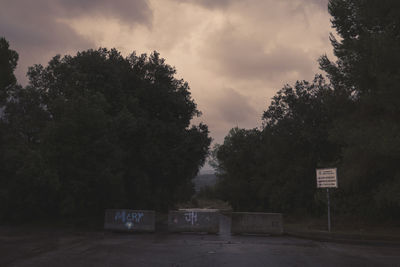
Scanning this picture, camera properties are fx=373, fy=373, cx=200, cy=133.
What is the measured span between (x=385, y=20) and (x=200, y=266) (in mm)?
16744

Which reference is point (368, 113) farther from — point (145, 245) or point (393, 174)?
point (145, 245)

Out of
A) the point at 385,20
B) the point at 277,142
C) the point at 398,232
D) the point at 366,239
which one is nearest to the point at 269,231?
the point at 366,239

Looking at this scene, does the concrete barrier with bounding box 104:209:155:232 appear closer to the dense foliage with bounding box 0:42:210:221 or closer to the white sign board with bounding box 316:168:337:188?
the dense foliage with bounding box 0:42:210:221

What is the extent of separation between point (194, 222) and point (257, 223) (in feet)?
10.3

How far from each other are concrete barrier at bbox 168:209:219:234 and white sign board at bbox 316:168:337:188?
5.33 meters

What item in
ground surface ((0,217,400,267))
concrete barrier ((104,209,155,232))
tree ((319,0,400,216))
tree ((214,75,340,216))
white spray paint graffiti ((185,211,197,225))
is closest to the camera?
ground surface ((0,217,400,267))

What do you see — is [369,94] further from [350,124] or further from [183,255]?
[183,255]

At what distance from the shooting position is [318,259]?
33.6ft

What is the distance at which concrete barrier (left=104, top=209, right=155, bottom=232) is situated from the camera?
63.3ft

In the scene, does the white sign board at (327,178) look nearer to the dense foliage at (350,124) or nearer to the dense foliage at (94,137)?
the dense foliage at (350,124)

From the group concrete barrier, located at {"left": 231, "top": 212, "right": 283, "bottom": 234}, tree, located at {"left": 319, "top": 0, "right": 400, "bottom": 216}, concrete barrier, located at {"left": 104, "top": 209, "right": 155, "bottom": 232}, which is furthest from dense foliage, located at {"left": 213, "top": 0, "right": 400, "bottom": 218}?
concrete barrier, located at {"left": 104, "top": 209, "right": 155, "bottom": 232}

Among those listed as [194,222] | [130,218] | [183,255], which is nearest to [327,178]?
[194,222]

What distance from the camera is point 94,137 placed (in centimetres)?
2347

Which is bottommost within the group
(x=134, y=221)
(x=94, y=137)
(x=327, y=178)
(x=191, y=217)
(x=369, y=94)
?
(x=134, y=221)
